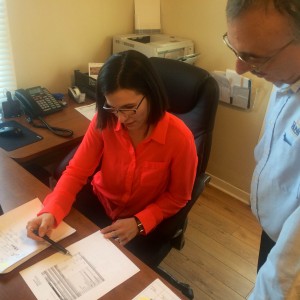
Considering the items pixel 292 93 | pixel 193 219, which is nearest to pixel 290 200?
pixel 292 93

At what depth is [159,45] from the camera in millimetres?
2006

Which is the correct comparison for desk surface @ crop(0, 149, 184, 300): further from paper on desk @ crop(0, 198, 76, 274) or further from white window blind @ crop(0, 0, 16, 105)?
white window blind @ crop(0, 0, 16, 105)

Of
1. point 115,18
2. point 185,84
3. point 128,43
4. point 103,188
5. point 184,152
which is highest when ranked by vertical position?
point 115,18

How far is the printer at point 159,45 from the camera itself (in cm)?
200

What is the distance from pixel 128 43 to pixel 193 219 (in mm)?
1365

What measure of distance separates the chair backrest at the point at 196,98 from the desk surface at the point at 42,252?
2.08 ft

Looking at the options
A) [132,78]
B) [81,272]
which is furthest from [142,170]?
[81,272]

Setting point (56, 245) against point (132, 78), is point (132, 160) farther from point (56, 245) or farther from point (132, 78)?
point (56, 245)

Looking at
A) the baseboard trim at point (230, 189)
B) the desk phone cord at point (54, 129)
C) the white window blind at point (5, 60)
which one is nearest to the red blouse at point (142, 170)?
the desk phone cord at point (54, 129)

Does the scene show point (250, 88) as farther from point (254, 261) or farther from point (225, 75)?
point (254, 261)

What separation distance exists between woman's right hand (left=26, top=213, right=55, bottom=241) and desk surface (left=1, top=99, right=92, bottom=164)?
50 centimetres

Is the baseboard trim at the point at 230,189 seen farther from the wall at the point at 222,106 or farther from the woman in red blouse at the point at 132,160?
the woman in red blouse at the point at 132,160

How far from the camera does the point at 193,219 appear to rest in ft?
7.21

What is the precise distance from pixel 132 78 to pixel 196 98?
54 centimetres
